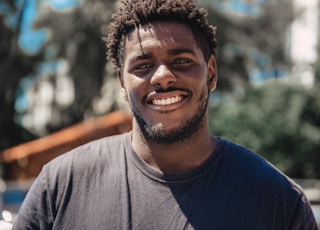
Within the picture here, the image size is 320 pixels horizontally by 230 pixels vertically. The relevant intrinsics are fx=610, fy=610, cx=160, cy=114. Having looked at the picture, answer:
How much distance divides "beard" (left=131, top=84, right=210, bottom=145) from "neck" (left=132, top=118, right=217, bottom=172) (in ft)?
0.06

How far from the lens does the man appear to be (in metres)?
1.94

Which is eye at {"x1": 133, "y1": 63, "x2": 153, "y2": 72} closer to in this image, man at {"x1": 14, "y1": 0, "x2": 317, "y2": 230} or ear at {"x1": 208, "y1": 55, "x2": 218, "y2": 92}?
man at {"x1": 14, "y1": 0, "x2": 317, "y2": 230}

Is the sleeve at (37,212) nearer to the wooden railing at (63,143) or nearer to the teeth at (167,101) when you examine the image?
the teeth at (167,101)

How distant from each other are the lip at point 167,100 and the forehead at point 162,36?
0.16 m

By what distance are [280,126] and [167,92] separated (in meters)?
17.6

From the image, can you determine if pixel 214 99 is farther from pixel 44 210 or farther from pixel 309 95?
pixel 44 210

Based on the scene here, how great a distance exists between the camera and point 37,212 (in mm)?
1976

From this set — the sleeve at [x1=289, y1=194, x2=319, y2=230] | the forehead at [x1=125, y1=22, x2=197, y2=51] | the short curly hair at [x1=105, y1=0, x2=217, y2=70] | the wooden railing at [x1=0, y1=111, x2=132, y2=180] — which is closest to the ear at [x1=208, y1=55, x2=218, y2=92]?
the short curly hair at [x1=105, y1=0, x2=217, y2=70]

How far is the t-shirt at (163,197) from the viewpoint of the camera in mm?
1931

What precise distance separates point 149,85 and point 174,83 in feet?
0.28

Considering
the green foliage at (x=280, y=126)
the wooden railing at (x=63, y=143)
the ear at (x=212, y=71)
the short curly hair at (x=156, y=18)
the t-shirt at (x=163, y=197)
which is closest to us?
the t-shirt at (x=163, y=197)

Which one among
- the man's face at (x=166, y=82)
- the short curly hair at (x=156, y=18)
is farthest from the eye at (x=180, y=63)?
the short curly hair at (x=156, y=18)

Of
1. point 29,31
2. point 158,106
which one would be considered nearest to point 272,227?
point 158,106

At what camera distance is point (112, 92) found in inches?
842
